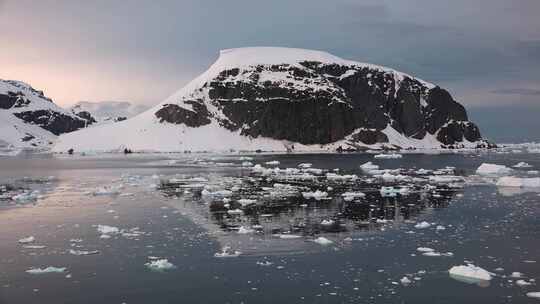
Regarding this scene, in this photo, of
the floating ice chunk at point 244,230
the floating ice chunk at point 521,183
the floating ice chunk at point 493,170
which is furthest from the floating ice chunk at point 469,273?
the floating ice chunk at point 493,170

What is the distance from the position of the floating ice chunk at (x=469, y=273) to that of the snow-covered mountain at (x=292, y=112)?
113791 mm

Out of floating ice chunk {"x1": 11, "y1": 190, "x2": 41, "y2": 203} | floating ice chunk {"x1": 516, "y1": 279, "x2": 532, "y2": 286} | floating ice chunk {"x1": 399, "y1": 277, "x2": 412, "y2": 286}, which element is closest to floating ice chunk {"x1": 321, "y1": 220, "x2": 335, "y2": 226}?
floating ice chunk {"x1": 399, "y1": 277, "x2": 412, "y2": 286}

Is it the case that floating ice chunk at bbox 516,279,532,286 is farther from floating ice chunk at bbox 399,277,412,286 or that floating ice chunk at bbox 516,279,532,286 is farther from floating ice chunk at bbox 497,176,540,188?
floating ice chunk at bbox 497,176,540,188

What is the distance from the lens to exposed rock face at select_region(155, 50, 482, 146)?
139625 mm

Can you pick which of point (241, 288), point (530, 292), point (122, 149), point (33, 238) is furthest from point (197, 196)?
point (122, 149)

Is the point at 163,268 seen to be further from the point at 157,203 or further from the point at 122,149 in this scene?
the point at 122,149

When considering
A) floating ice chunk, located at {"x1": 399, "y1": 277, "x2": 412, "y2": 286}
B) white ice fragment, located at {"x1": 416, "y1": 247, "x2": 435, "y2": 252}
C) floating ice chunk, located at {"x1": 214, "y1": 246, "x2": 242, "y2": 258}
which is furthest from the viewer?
white ice fragment, located at {"x1": 416, "y1": 247, "x2": 435, "y2": 252}

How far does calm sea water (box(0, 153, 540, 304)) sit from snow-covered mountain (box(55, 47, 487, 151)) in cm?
9947

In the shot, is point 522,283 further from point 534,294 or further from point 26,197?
point 26,197

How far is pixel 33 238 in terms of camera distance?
66.8ft

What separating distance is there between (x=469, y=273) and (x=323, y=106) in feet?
428

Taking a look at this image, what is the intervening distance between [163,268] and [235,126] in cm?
12415

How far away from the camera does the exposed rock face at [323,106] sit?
139625 mm

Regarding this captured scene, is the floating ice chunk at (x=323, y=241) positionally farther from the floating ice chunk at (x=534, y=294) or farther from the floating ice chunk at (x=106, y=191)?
the floating ice chunk at (x=106, y=191)
